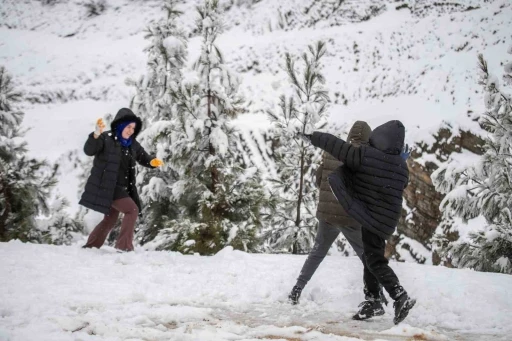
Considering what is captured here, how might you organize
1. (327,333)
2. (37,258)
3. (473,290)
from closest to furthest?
(327,333) < (473,290) < (37,258)

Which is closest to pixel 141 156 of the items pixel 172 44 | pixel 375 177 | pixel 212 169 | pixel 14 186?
pixel 212 169

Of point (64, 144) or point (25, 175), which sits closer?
point (25, 175)

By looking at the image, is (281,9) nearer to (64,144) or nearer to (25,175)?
→ (64,144)

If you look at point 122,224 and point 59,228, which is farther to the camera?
point 59,228

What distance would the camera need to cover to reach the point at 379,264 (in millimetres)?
3594

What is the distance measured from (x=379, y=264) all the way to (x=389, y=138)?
1.16m

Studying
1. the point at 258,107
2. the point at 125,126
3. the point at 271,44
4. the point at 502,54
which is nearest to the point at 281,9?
the point at 271,44

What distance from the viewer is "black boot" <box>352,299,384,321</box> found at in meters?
3.74

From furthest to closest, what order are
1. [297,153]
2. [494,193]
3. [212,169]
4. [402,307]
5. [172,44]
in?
[172,44]
[297,153]
[212,169]
[494,193]
[402,307]

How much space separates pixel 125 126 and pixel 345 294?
4.00 m

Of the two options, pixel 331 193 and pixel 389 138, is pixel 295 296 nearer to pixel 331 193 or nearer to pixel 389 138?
pixel 331 193

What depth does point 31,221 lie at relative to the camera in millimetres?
9750

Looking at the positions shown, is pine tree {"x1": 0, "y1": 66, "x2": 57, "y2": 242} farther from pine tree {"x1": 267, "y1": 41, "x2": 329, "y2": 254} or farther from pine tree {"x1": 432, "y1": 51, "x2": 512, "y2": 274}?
pine tree {"x1": 432, "y1": 51, "x2": 512, "y2": 274}

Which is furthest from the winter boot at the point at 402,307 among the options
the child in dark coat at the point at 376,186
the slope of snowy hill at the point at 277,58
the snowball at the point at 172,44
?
the snowball at the point at 172,44
